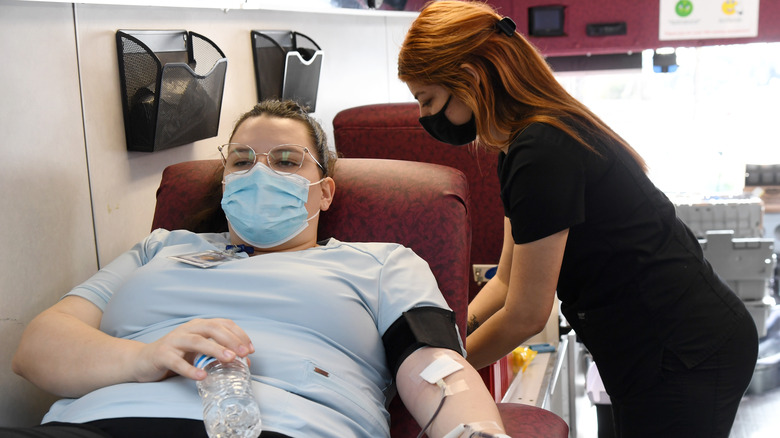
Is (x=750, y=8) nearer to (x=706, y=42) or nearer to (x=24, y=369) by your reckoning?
Result: (x=706, y=42)

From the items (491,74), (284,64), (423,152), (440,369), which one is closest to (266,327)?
(440,369)

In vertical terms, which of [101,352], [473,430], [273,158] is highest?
[273,158]

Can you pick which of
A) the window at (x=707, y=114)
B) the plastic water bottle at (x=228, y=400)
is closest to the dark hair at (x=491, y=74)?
the plastic water bottle at (x=228, y=400)

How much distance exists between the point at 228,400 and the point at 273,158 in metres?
0.64

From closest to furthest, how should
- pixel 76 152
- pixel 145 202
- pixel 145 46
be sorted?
pixel 76 152, pixel 145 46, pixel 145 202

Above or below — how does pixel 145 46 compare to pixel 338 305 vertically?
above

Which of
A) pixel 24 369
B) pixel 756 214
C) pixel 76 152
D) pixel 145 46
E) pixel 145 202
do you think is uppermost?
pixel 145 46

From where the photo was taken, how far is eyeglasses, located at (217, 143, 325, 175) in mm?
1636

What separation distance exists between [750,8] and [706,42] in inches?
13.6

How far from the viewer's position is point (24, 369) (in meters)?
1.37

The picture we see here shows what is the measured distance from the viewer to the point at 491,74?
1.51m

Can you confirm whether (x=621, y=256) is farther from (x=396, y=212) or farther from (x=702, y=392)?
(x=396, y=212)

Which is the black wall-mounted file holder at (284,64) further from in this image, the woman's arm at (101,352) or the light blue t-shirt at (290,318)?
the woman's arm at (101,352)

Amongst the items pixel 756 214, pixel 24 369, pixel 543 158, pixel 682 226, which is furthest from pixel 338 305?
pixel 756 214
